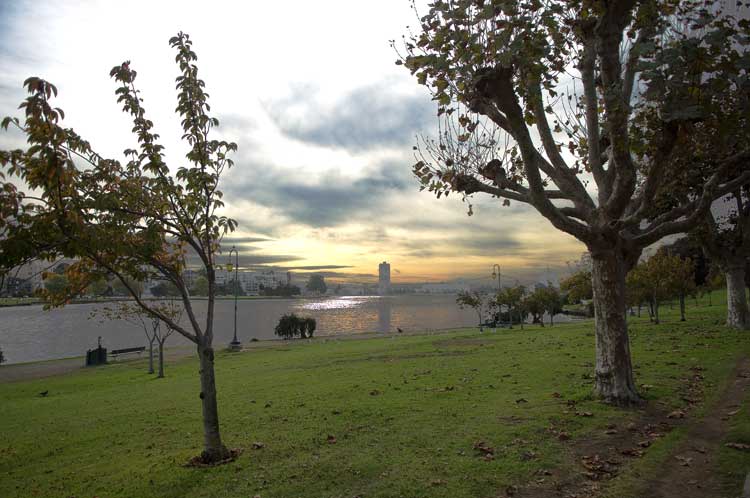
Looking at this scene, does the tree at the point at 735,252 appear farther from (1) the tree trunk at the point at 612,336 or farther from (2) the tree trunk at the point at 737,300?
(1) the tree trunk at the point at 612,336

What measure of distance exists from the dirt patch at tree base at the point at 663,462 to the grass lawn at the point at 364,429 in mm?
163

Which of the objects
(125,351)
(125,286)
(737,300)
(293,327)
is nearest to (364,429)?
(125,286)

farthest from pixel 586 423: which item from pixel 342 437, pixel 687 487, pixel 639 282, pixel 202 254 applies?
pixel 639 282

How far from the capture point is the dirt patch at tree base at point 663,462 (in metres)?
5.67

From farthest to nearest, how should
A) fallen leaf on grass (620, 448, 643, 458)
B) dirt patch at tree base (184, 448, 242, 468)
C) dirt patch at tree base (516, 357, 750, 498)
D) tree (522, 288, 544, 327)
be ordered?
tree (522, 288, 544, 327), dirt patch at tree base (184, 448, 242, 468), fallen leaf on grass (620, 448, 643, 458), dirt patch at tree base (516, 357, 750, 498)

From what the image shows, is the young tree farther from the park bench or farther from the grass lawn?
the park bench

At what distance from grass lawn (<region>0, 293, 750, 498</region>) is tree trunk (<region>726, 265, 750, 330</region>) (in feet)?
8.05

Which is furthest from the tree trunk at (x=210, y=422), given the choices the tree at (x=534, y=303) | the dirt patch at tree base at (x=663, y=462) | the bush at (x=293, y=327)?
the tree at (x=534, y=303)

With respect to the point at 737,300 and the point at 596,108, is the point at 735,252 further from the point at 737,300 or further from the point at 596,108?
the point at 596,108

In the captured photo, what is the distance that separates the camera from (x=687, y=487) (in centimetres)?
570

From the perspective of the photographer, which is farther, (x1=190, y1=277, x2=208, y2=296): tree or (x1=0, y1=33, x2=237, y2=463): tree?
(x1=190, y1=277, x2=208, y2=296): tree

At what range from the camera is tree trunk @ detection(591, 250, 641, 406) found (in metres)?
9.34

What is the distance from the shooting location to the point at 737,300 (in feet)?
69.1

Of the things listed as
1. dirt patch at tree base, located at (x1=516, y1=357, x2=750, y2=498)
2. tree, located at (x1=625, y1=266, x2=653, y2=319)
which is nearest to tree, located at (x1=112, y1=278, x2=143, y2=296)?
dirt patch at tree base, located at (x1=516, y1=357, x2=750, y2=498)
